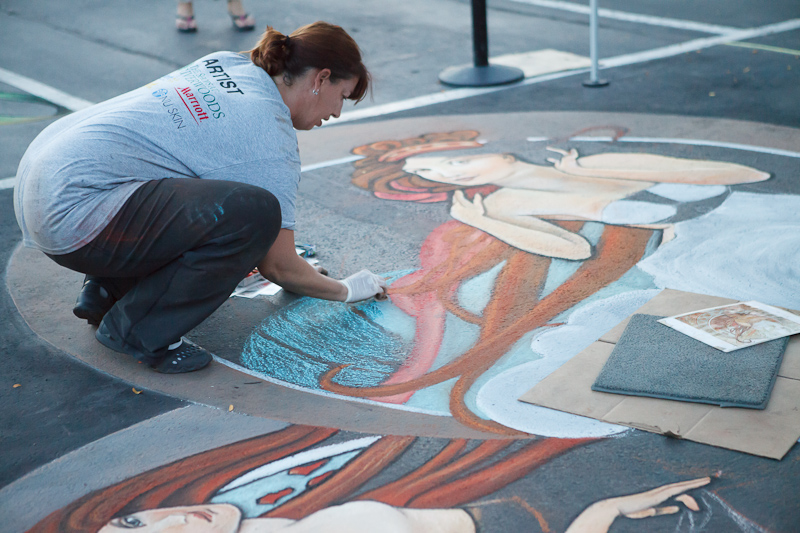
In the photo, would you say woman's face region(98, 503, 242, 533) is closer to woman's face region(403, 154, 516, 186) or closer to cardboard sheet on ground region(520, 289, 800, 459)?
cardboard sheet on ground region(520, 289, 800, 459)

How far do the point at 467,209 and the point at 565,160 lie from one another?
0.96m

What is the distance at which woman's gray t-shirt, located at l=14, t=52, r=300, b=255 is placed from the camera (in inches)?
100

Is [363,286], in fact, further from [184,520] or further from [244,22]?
[244,22]

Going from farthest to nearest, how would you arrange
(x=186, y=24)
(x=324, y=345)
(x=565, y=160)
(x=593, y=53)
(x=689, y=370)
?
(x=186, y=24)
(x=593, y=53)
(x=565, y=160)
(x=324, y=345)
(x=689, y=370)

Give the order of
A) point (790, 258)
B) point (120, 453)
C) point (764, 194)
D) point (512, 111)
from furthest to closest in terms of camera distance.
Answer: point (512, 111) → point (764, 194) → point (790, 258) → point (120, 453)

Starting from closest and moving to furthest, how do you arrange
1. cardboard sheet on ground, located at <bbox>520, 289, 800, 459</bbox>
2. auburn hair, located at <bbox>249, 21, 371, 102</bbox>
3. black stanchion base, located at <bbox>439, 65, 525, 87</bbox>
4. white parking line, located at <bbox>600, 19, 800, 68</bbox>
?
cardboard sheet on ground, located at <bbox>520, 289, 800, 459</bbox>, auburn hair, located at <bbox>249, 21, 371, 102</bbox>, black stanchion base, located at <bbox>439, 65, 525, 87</bbox>, white parking line, located at <bbox>600, 19, 800, 68</bbox>

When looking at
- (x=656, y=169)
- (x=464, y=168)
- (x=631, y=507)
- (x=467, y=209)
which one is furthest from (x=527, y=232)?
(x=631, y=507)

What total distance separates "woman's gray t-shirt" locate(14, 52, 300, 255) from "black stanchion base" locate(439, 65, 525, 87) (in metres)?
4.20

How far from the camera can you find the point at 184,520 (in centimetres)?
202

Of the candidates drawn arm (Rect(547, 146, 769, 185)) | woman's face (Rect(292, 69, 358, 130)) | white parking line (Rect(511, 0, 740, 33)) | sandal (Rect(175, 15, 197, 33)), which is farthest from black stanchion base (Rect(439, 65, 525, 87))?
woman's face (Rect(292, 69, 358, 130))

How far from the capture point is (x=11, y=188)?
479cm

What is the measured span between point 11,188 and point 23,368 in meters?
2.40

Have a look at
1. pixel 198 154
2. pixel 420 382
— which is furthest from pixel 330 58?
pixel 420 382

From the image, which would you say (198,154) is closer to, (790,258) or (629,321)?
(629,321)
